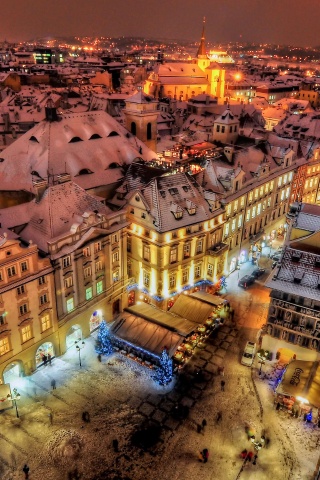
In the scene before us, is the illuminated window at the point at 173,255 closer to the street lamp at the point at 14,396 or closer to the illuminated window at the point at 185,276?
the illuminated window at the point at 185,276

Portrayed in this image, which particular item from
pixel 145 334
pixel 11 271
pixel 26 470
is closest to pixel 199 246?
pixel 145 334

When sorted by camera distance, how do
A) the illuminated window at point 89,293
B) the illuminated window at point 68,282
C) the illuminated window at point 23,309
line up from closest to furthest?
1. the illuminated window at point 23,309
2. the illuminated window at point 68,282
3. the illuminated window at point 89,293

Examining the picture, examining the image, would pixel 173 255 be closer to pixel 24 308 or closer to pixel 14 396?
pixel 24 308

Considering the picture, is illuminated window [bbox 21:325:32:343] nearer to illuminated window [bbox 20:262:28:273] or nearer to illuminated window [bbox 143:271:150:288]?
illuminated window [bbox 20:262:28:273]

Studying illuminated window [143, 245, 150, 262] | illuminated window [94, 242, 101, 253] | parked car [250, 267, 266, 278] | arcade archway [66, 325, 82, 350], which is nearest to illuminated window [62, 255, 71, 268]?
illuminated window [94, 242, 101, 253]

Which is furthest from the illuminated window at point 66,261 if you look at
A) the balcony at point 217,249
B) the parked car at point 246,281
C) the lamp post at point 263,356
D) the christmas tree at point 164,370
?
the parked car at point 246,281

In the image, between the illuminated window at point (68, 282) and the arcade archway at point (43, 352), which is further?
the arcade archway at point (43, 352)

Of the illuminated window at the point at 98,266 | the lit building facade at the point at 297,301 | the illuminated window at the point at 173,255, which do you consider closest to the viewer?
the lit building facade at the point at 297,301
